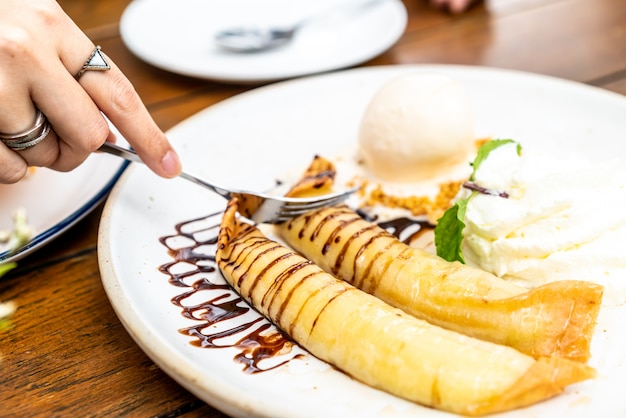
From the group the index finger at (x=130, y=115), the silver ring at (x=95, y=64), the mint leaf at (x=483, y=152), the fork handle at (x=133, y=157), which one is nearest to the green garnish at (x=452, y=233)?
the mint leaf at (x=483, y=152)

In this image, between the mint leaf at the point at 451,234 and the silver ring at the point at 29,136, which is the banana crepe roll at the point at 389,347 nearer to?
the mint leaf at the point at 451,234

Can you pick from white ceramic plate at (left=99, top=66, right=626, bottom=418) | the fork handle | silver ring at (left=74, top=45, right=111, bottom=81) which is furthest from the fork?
silver ring at (left=74, top=45, right=111, bottom=81)

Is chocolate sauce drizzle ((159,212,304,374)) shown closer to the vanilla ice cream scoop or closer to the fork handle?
the fork handle

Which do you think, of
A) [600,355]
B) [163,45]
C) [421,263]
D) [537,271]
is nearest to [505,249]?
[537,271]

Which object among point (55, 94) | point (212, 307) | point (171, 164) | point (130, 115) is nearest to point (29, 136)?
point (55, 94)

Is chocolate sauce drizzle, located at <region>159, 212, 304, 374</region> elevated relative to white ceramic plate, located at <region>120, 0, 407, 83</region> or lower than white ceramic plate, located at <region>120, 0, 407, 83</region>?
lower

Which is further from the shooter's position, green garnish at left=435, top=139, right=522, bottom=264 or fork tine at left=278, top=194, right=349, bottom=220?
fork tine at left=278, top=194, right=349, bottom=220

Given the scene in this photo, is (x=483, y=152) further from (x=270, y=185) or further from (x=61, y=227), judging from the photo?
(x=61, y=227)
